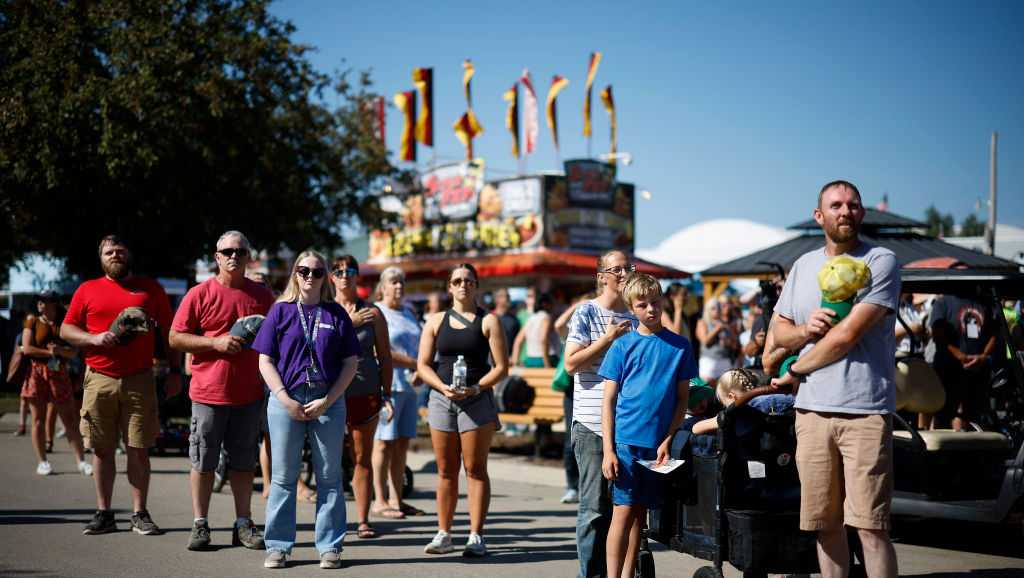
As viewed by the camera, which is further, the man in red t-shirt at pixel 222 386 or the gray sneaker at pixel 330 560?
the man in red t-shirt at pixel 222 386

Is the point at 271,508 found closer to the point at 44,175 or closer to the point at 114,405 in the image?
the point at 114,405

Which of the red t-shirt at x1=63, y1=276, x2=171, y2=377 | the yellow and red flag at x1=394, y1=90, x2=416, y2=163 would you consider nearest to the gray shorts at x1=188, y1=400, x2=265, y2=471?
the red t-shirt at x1=63, y1=276, x2=171, y2=377

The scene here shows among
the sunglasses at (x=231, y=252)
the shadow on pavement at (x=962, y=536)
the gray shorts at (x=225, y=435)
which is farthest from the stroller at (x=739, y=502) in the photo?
the sunglasses at (x=231, y=252)

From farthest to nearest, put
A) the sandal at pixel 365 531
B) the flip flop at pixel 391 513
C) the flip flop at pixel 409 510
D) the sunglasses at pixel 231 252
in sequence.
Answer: the flip flop at pixel 409 510 < the flip flop at pixel 391 513 < the sandal at pixel 365 531 < the sunglasses at pixel 231 252

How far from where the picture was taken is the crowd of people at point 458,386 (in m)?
4.76

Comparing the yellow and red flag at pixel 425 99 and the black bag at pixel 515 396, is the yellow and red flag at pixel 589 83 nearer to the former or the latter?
the yellow and red flag at pixel 425 99

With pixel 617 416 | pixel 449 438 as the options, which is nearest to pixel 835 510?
pixel 617 416

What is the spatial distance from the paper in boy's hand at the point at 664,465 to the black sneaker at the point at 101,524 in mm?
4356

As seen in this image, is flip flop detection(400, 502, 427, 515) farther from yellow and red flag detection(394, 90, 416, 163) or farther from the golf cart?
yellow and red flag detection(394, 90, 416, 163)

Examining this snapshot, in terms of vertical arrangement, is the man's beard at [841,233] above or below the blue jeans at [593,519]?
above

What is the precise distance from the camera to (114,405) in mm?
7695

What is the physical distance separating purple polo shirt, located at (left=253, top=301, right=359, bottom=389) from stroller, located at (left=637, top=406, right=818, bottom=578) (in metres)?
2.33

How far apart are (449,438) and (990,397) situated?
4911mm

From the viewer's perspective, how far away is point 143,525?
7762 mm
